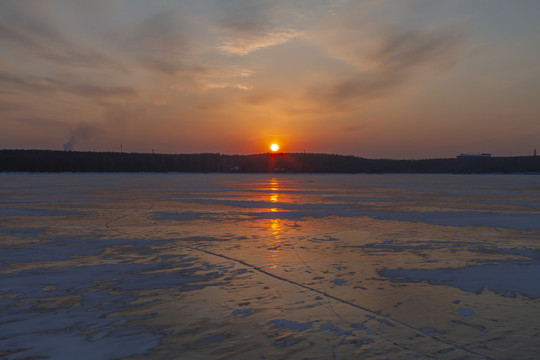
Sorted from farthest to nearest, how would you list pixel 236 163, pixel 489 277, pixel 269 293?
pixel 236 163
pixel 489 277
pixel 269 293

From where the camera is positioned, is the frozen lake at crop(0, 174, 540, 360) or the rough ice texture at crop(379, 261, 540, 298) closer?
the frozen lake at crop(0, 174, 540, 360)

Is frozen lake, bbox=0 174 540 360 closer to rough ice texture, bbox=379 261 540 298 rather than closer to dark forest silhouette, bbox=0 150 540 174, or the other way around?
rough ice texture, bbox=379 261 540 298

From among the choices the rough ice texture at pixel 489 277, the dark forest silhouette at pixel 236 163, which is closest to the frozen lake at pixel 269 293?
the rough ice texture at pixel 489 277

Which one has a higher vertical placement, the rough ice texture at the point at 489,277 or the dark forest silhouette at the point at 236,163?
the dark forest silhouette at the point at 236,163

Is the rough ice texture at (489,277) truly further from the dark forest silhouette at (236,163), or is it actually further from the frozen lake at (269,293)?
the dark forest silhouette at (236,163)

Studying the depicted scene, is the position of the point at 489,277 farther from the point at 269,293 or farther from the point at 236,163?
the point at 236,163

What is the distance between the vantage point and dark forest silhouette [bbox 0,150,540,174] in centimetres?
9650

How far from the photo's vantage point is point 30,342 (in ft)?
11.4

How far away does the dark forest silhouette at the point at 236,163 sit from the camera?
317 feet

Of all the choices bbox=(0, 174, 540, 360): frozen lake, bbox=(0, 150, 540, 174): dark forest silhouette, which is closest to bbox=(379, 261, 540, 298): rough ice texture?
bbox=(0, 174, 540, 360): frozen lake

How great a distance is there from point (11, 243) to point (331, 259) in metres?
5.97

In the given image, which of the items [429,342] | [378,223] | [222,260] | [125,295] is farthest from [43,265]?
[378,223]

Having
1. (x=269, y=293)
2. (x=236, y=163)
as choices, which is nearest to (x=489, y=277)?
(x=269, y=293)

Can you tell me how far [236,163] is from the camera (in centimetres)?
12038
